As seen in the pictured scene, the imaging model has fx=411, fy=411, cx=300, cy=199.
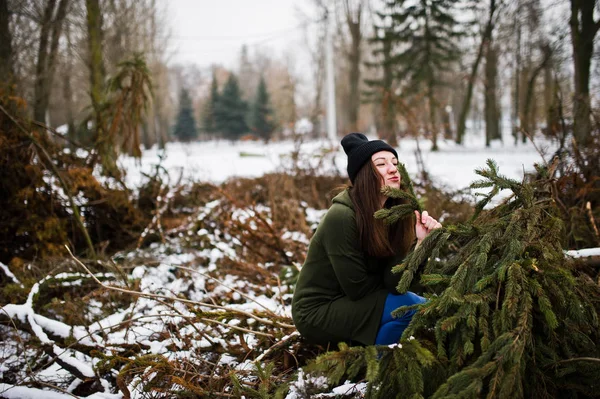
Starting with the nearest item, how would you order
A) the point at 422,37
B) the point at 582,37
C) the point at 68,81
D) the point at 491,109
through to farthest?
the point at 582,37, the point at 68,81, the point at 422,37, the point at 491,109

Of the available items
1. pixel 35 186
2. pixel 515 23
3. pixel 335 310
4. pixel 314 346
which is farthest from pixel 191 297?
pixel 515 23

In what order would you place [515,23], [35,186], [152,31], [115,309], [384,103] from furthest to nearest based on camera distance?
[152,31], [515,23], [384,103], [35,186], [115,309]

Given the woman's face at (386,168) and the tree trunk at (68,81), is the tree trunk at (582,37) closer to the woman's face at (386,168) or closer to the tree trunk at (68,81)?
the woman's face at (386,168)

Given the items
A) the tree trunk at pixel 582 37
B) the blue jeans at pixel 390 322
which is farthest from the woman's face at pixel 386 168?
the tree trunk at pixel 582 37

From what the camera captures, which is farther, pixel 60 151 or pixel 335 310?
pixel 60 151

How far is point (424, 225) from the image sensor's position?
225cm

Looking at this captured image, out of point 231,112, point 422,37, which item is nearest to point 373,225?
point 422,37

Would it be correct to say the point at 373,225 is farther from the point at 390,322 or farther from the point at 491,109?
the point at 491,109

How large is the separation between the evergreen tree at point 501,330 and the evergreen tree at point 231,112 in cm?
4135

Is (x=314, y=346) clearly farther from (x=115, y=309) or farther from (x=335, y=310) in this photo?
(x=115, y=309)

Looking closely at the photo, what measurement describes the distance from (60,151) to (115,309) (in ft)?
9.07

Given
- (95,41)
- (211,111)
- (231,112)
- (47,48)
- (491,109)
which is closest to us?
(47,48)

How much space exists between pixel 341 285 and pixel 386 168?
27.6 inches

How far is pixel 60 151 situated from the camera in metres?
5.42
